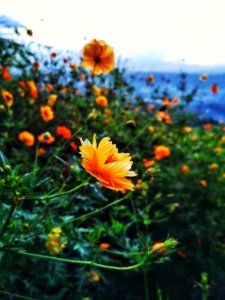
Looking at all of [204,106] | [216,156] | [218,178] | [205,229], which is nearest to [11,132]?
[205,229]

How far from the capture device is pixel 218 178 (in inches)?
135

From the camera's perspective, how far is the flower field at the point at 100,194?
121cm

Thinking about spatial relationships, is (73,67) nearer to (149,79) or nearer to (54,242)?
(149,79)

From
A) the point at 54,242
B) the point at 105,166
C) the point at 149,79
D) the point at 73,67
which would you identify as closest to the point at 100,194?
the point at 54,242

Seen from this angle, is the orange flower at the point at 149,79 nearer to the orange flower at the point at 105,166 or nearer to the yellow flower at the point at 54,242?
the yellow flower at the point at 54,242

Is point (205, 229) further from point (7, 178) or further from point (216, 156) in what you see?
point (7, 178)

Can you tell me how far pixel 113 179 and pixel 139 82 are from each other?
11.1 ft

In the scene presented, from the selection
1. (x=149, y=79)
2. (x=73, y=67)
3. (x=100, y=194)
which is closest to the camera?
(x=100, y=194)

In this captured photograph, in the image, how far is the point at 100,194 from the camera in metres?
1.44

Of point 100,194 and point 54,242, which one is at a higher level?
point 100,194

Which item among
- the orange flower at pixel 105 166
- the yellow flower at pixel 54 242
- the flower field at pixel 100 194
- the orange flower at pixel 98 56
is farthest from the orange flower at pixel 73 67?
the orange flower at pixel 105 166

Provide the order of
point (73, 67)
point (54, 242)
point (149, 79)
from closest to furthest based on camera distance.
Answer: point (54, 242) → point (73, 67) → point (149, 79)

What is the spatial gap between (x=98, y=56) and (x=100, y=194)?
0.71 m

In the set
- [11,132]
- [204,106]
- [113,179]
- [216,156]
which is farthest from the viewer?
[204,106]
